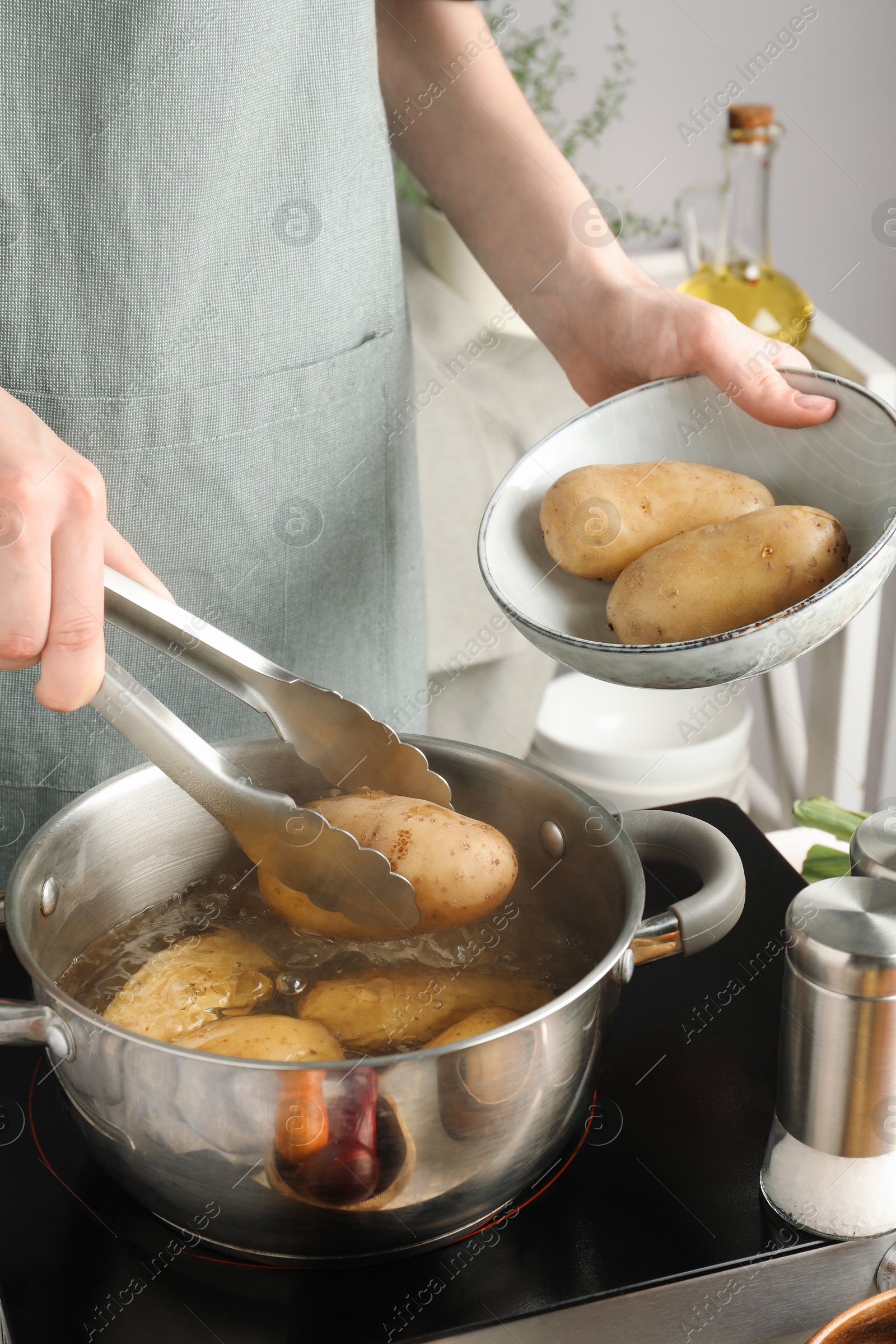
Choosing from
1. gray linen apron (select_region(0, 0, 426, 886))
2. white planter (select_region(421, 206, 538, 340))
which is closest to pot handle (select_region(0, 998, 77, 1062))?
gray linen apron (select_region(0, 0, 426, 886))

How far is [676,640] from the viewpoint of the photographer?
0.57m

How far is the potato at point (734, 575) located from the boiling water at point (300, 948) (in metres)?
0.16

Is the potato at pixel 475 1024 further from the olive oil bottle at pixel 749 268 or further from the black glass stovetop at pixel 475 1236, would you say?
the olive oil bottle at pixel 749 268

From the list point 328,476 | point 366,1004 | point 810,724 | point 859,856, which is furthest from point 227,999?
point 810,724

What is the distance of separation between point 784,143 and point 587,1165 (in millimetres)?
1300

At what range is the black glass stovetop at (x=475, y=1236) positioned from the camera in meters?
0.40

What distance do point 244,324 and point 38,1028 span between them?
433 mm

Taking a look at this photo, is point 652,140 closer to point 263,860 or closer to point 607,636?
point 607,636

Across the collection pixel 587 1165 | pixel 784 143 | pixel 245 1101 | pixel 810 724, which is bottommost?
pixel 810 724

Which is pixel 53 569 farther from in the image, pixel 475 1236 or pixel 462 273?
pixel 462 273

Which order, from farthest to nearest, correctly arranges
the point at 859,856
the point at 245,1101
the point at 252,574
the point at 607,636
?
the point at 252,574, the point at 607,636, the point at 859,856, the point at 245,1101

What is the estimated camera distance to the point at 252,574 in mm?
725

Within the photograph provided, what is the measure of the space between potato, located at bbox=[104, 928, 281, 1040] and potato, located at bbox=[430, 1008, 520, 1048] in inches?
3.4

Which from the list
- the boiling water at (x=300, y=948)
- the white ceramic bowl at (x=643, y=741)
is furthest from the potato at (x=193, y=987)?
the white ceramic bowl at (x=643, y=741)
